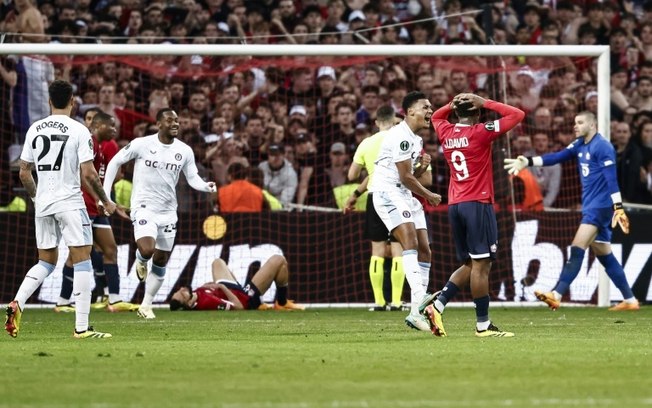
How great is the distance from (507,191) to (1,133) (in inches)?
306

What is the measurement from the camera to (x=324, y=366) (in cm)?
995

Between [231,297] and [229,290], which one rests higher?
[229,290]

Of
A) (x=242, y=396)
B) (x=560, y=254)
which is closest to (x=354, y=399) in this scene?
(x=242, y=396)

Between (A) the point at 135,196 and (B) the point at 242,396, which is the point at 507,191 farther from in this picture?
(B) the point at 242,396

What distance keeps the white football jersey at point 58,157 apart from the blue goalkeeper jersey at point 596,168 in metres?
7.32

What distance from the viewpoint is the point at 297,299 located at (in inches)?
776

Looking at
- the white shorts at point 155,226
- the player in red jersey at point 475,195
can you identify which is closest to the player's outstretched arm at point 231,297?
the white shorts at point 155,226

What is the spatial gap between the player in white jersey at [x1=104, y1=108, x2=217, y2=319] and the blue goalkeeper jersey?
17.0 ft

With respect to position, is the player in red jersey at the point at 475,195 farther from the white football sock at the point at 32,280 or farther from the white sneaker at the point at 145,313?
the white sneaker at the point at 145,313

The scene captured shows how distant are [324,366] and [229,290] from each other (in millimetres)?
8729

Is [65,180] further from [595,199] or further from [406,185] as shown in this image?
[595,199]

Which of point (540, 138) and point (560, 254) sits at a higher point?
point (540, 138)

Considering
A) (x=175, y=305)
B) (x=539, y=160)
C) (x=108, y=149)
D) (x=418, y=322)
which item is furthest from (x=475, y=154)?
(x=108, y=149)

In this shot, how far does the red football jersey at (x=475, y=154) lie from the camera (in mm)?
13062
